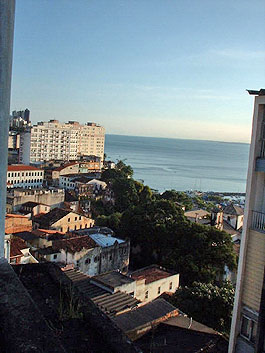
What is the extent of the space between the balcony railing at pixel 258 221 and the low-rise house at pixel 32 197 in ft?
60.1

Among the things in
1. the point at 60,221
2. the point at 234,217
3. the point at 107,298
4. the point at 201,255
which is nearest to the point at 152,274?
the point at 201,255

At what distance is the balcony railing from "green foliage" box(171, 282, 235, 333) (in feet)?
19.7

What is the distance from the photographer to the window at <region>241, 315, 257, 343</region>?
154 inches

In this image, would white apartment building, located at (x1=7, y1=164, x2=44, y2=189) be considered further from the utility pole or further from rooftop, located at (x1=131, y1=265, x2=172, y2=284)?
the utility pole

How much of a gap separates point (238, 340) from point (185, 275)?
966cm

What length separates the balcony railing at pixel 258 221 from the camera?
154 inches

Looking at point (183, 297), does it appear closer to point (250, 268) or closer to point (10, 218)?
point (250, 268)

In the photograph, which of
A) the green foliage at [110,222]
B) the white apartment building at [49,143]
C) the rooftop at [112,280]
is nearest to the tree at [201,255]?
the rooftop at [112,280]

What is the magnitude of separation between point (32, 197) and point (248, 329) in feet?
63.7

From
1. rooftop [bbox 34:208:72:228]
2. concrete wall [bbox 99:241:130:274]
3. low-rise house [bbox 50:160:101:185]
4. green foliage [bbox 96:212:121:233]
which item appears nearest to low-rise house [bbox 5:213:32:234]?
rooftop [bbox 34:208:72:228]

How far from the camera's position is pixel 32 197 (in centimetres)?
2198

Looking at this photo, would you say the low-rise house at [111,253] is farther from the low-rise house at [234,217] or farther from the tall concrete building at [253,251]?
the low-rise house at [234,217]

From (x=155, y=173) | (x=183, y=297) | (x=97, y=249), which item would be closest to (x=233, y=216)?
(x=97, y=249)

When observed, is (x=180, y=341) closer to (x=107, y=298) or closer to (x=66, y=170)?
(x=107, y=298)
